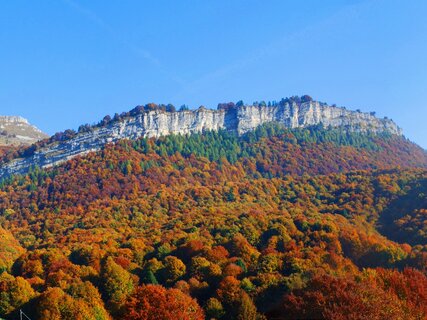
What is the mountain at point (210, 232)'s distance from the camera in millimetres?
53062

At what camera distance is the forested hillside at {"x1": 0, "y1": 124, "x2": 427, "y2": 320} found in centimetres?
5288

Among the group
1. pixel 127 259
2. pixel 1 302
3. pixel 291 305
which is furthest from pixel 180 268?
pixel 291 305

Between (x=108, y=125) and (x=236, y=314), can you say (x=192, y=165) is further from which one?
(x=236, y=314)

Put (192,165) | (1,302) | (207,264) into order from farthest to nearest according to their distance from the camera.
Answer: (192,165) < (207,264) < (1,302)

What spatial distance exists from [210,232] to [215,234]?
1418 mm

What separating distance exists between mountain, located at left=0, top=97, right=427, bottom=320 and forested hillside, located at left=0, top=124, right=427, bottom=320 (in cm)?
27

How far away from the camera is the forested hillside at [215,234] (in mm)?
52875

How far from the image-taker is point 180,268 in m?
71.9

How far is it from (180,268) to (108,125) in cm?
13360

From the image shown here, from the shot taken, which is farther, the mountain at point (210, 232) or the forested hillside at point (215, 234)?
the mountain at point (210, 232)

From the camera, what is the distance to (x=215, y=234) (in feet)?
308

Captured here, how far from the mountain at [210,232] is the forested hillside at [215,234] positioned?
0.90 feet

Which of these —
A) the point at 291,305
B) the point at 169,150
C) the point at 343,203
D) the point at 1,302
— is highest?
the point at 169,150

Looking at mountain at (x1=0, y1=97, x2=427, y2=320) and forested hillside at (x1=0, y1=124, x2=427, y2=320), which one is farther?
mountain at (x1=0, y1=97, x2=427, y2=320)
